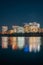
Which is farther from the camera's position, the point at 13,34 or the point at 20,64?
the point at 13,34

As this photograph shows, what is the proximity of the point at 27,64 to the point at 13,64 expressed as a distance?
0.27 meters

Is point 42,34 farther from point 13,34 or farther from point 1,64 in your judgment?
point 1,64

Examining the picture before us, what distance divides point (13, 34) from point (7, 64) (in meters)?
26.9

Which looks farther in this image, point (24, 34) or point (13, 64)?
point (24, 34)

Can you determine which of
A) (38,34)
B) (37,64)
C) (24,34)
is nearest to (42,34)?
(38,34)

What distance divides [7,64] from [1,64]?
4.8 inches

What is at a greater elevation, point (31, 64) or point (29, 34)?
point (29, 34)

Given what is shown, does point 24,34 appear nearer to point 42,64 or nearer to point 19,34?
point 19,34

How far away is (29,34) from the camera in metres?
30.9

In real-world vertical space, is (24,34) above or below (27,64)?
above

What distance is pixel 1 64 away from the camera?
3.58 meters

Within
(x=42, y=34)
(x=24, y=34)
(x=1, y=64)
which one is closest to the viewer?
(x=1, y=64)

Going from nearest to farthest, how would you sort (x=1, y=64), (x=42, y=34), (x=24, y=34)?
(x=1, y=64) < (x=42, y=34) < (x=24, y=34)

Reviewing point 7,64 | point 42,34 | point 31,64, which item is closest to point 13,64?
point 7,64
